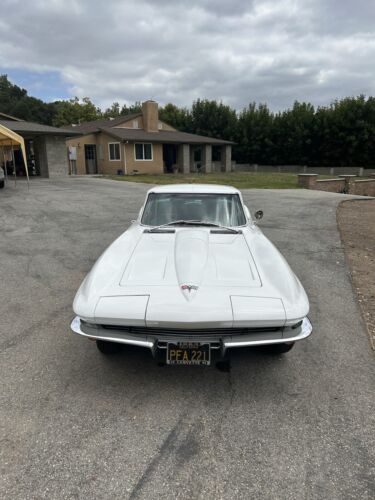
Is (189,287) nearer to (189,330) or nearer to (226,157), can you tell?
(189,330)

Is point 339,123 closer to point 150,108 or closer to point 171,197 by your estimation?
point 150,108

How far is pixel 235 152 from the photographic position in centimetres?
4053

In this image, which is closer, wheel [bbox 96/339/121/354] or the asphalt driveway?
the asphalt driveway

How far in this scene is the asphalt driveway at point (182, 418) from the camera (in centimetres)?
214

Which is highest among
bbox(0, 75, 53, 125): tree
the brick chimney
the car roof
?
bbox(0, 75, 53, 125): tree

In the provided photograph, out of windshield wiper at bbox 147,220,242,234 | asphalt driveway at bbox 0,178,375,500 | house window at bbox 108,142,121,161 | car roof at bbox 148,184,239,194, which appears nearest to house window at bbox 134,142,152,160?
house window at bbox 108,142,121,161

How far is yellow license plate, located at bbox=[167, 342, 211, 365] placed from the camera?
8.80ft

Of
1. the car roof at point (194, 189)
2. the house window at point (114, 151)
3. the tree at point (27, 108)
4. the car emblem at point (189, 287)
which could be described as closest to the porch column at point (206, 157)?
the house window at point (114, 151)

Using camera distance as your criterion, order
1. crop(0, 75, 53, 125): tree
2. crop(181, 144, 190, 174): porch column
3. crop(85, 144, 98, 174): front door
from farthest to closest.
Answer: crop(0, 75, 53, 125): tree → crop(181, 144, 190, 174): porch column → crop(85, 144, 98, 174): front door

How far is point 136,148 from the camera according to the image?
1121 inches

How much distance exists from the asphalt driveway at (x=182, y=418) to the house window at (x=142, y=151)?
25154 mm

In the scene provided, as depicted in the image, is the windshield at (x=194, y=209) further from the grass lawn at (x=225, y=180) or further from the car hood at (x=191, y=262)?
the grass lawn at (x=225, y=180)

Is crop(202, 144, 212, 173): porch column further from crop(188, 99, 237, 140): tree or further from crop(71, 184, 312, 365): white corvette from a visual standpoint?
crop(71, 184, 312, 365): white corvette

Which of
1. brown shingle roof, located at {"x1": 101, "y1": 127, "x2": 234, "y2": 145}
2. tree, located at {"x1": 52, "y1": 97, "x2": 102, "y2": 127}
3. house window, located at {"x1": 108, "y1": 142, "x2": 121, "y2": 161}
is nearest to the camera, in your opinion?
brown shingle roof, located at {"x1": 101, "y1": 127, "x2": 234, "y2": 145}
